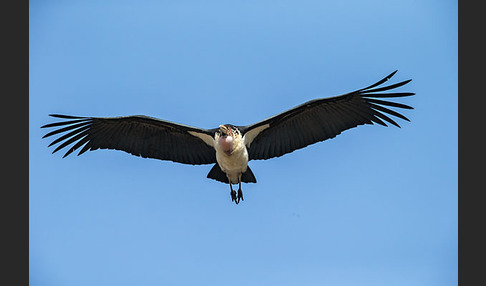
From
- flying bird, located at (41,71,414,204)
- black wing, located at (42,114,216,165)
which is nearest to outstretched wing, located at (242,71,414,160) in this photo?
flying bird, located at (41,71,414,204)

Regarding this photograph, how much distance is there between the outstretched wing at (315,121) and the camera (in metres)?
11.6

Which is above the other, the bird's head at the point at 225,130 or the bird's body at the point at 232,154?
the bird's head at the point at 225,130

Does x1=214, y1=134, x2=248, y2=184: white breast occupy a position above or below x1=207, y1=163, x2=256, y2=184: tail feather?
above

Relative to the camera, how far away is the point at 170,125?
12.6 meters

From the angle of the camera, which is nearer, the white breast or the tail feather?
the white breast

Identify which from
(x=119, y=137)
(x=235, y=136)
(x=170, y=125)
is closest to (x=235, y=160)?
(x=235, y=136)

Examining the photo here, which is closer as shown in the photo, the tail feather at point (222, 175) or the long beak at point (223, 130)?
the long beak at point (223, 130)

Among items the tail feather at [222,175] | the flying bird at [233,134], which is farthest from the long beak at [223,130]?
the tail feather at [222,175]

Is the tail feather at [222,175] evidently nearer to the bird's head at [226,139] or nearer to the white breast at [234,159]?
the white breast at [234,159]

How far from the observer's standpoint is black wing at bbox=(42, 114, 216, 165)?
12.7 meters

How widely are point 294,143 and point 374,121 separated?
1.55 m

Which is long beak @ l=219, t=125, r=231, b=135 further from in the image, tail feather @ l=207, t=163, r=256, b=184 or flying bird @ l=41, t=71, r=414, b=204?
tail feather @ l=207, t=163, r=256, b=184

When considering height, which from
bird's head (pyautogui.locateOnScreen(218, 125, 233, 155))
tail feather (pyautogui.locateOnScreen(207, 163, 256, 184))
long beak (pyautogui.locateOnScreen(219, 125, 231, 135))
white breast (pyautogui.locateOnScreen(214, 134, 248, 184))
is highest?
long beak (pyautogui.locateOnScreen(219, 125, 231, 135))

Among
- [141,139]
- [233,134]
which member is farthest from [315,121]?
[141,139]
